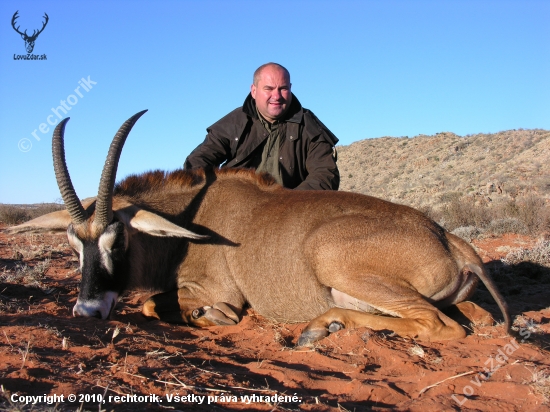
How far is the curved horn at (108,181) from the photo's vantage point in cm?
519

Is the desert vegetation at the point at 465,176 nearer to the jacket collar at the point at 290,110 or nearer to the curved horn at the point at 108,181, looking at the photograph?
the jacket collar at the point at 290,110

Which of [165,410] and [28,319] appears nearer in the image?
[165,410]

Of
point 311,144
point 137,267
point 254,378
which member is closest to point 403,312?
point 254,378

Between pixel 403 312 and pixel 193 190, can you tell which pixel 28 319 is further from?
pixel 403 312

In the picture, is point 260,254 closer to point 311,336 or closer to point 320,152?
point 311,336

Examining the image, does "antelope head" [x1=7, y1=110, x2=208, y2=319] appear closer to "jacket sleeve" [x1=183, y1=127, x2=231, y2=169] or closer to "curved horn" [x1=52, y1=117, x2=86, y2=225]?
"curved horn" [x1=52, y1=117, x2=86, y2=225]

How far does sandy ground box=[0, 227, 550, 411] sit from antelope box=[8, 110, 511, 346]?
278 mm

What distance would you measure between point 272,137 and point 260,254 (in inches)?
125

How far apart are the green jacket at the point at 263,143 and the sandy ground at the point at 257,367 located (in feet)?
10.7

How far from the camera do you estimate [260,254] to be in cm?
563

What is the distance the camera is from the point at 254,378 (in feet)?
11.8

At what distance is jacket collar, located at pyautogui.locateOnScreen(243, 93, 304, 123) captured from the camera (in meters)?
8.29

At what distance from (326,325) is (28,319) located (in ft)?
9.25

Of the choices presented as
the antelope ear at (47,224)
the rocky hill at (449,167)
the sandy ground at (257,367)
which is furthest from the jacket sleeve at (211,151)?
the rocky hill at (449,167)
